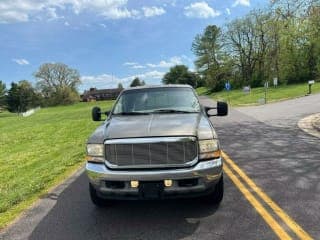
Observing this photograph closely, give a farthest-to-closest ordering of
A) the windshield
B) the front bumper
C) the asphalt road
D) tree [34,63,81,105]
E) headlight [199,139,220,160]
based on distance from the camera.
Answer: tree [34,63,81,105], the windshield, headlight [199,139,220,160], the front bumper, the asphalt road

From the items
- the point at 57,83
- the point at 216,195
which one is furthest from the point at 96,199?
the point at 57,83

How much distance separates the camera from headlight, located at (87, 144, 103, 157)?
5660 millimetres

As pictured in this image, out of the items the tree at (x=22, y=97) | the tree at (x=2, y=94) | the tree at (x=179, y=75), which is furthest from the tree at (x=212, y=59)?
the tree at (x=2, y=94)

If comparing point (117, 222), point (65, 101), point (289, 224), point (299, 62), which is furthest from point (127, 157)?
point (65, 101)

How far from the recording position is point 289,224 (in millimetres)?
5195

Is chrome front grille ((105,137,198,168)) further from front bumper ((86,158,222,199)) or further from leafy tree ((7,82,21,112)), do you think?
leafy tree ((7,82,21,112))

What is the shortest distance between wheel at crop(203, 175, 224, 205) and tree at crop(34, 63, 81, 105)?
11541cm

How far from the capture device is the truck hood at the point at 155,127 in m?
5.52

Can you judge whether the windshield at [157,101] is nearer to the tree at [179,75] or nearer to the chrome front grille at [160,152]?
the chrome front grille at [160,152]

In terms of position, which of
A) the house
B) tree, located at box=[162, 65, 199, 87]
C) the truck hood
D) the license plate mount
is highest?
tree, located at box=[162, 65, 199, 87]

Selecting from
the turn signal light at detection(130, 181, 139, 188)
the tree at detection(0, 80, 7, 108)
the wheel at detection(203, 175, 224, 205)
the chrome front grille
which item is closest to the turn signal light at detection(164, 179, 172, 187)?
the chrome front grille

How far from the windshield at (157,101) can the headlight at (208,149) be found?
1.34m

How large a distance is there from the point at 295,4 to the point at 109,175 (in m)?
16.2

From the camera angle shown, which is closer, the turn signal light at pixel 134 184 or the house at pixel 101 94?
the turn signal light at pixel 134 184
